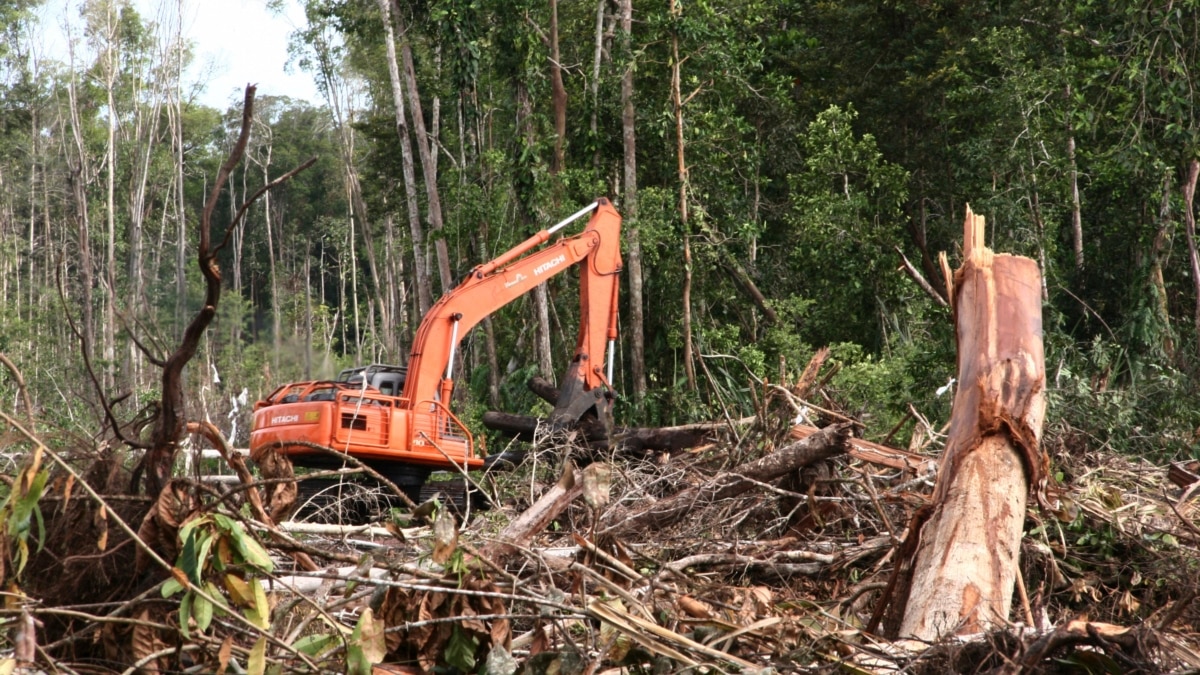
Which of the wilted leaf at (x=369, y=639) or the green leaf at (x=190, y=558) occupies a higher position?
the green leaf at (x=190, y=558)

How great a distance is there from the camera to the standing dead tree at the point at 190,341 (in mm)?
2789

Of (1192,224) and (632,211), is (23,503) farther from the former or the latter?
(632,211)

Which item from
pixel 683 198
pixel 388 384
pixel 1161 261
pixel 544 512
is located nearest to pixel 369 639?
pixel 544 512

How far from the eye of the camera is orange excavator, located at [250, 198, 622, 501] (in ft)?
34.2

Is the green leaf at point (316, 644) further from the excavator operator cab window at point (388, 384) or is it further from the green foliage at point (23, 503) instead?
the excavator operator cab window at point (388, 384)

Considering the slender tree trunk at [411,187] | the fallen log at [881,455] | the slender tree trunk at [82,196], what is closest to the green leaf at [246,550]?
the fallen log at [881,455]

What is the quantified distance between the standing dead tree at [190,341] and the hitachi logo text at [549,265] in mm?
8848

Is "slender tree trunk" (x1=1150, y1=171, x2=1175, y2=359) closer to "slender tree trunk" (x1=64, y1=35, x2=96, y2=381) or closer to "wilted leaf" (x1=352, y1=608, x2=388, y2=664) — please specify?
"wilted leaf" (x1=352, y1=608, x2=388, y2=664)

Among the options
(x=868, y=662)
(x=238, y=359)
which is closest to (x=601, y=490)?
(x=868, y=662)

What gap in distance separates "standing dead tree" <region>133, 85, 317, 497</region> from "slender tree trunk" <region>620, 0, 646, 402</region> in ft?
45.0

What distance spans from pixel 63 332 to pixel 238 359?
32.6 m

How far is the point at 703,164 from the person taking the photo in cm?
1823

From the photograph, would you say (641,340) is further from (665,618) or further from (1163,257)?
(665,618)

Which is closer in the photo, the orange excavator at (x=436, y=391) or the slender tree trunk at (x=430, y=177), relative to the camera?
the orange excavator at (x=436, y=391)
